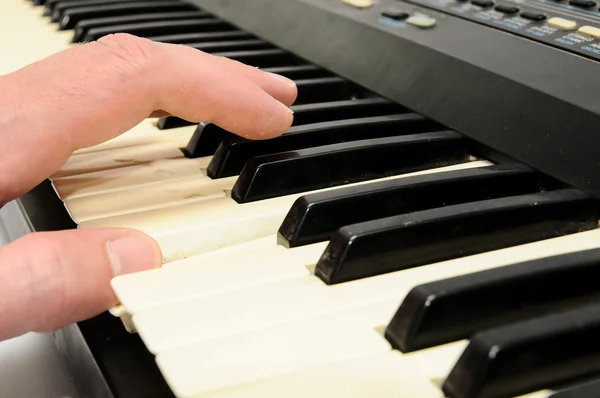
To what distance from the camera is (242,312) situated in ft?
1.68

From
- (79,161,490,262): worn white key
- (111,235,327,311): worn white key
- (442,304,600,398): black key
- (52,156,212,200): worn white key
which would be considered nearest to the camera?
(442,304,600,398): black key

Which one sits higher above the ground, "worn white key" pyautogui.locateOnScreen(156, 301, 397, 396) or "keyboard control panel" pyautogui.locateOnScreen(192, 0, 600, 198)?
"keyboard control panel" pyautogui.locateOnScreen(192, 0, 600, 198)

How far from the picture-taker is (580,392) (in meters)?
0.44

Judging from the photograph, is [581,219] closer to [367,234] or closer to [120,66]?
[367,234]

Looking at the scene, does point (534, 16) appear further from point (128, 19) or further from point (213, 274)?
point (128, 19)

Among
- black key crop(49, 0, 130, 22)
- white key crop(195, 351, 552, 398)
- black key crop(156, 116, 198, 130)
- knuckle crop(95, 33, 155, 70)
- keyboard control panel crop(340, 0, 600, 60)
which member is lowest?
black key crop(156, 116, 198, 130)

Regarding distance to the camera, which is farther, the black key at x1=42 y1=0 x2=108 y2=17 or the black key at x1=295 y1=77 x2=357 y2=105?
the black key at x1=42 y1=0 x2=108 y2=17

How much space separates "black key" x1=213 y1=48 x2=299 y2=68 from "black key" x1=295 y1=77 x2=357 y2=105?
116mm

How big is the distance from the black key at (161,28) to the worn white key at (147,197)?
52 cm

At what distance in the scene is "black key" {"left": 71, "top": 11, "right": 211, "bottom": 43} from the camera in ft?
4.05

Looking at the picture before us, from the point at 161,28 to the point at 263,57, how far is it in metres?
0.24

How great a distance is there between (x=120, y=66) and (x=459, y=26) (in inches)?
15.8

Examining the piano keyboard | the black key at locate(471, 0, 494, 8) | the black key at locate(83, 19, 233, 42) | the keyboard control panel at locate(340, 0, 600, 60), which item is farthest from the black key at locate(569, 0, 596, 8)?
the black key at locate(83, 19, 233, 42)

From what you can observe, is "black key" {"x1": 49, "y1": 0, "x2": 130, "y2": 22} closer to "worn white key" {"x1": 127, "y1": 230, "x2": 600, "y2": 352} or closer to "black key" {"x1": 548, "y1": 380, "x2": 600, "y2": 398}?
"worn white key" {"x1": 127, "y1": 230, "x2": 600, "y2": 352}
